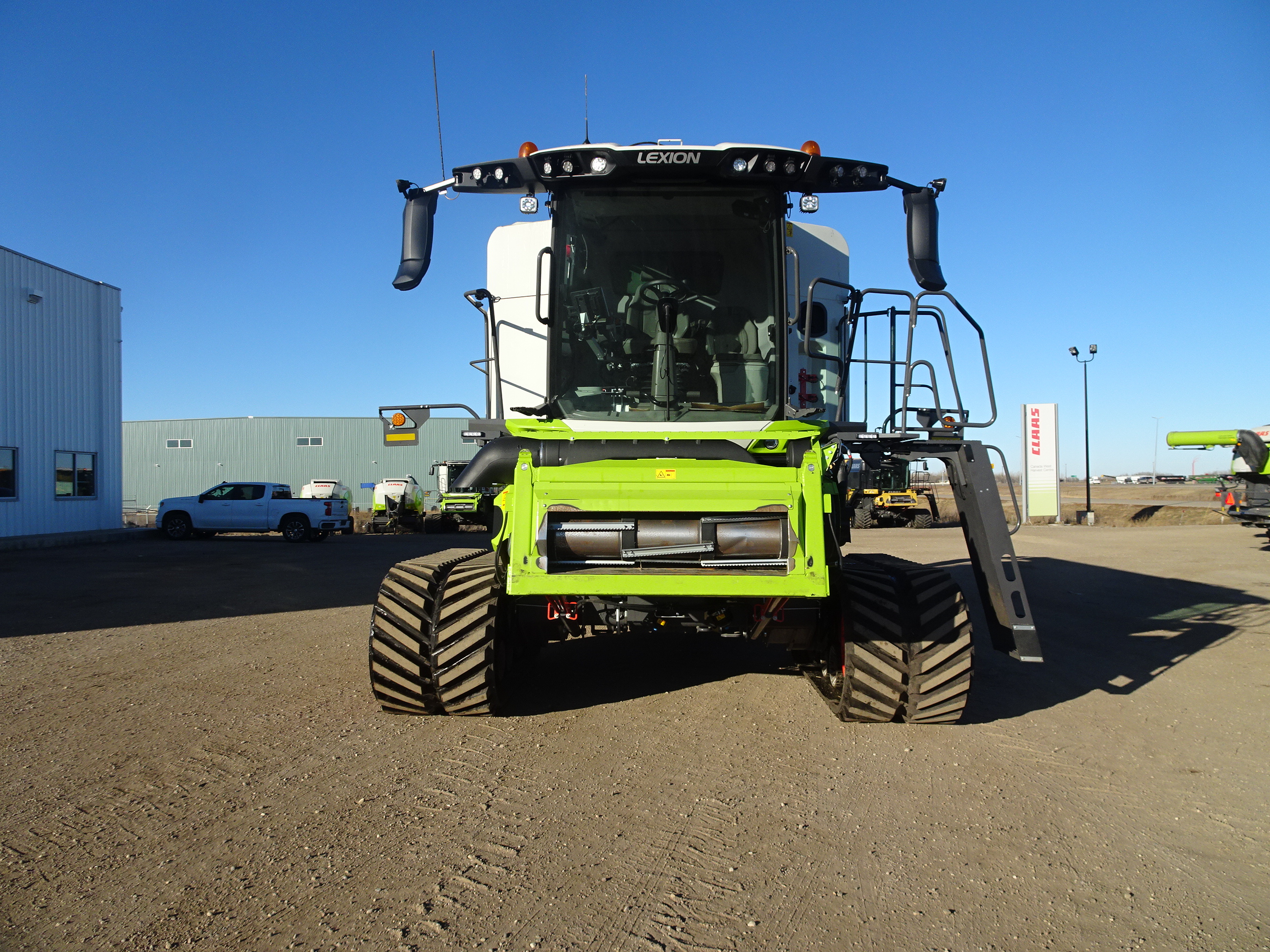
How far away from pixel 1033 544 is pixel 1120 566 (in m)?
5.56

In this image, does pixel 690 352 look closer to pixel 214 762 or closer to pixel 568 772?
pixel 568 772

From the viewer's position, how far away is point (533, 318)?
5.45 metres

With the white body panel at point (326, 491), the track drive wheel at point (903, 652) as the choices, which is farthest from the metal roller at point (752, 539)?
the white body panel at point (326, 491)

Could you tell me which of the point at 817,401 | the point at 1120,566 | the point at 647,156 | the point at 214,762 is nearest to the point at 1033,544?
the point at 1120,566

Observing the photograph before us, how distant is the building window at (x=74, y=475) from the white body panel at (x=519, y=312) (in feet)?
A: 62.7

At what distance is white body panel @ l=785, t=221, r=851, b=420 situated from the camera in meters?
4.94

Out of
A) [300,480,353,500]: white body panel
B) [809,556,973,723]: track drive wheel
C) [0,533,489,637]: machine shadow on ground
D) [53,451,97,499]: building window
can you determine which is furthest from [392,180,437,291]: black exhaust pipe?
[300,480,353,500]: white body panel

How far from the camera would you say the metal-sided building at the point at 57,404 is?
18.5 meters

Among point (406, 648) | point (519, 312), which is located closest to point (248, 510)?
point (519, 312)

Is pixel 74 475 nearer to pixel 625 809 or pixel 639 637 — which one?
pixel 639 637

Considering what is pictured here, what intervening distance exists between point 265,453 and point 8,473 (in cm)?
2656

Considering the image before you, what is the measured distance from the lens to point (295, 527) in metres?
23.1

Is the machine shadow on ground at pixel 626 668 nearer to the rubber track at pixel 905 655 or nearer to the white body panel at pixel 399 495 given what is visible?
the rubber track at pixel 905 655

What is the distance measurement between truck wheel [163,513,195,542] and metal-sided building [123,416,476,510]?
20844 millimetres
